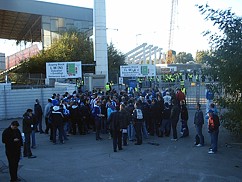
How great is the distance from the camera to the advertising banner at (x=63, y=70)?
23.1 m

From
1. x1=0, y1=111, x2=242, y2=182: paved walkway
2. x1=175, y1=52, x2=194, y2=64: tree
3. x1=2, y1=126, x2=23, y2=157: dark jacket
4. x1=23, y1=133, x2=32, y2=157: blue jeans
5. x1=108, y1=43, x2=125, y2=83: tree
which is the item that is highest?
x1=175, y1=52, x2=194, y2=64: tree

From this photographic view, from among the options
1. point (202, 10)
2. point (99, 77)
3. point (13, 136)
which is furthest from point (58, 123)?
point (99, 77)

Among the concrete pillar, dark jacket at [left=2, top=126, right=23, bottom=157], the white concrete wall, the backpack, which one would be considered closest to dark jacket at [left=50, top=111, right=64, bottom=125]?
the backpack

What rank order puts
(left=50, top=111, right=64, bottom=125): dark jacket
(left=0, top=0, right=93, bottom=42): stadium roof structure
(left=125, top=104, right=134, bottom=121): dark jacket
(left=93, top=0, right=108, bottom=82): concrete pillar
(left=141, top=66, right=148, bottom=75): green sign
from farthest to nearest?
(left=0, top=0, right=93, bottom=42): stadium roof structure, (left=93, top=0, right=108, bottom=82): concrete pillar, (left=141, top=66, right=148, bottom=75): green sign, (left=50, top=111, right=64, bottom=125): dark jacket, (left=125, top=104, right=134, bottom=121): dark jacket

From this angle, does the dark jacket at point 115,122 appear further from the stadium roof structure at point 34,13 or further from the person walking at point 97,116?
the stadium roof structure at point 34,13

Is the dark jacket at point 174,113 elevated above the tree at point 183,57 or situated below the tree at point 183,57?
below

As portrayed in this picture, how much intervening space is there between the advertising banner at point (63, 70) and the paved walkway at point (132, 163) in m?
9.83

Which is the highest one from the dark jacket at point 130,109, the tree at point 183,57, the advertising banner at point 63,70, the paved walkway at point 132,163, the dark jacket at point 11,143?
the tree at point 183,57

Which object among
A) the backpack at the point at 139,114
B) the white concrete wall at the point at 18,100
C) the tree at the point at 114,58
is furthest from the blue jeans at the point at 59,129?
the tree at the point at 114,58

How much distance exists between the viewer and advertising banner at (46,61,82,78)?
75.9ft

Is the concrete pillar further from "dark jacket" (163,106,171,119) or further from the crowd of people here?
"dark jacket" (163,106,171,119)

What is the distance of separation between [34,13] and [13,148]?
4128 cm

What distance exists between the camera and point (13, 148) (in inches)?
349

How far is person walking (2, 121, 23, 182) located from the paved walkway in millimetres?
466
